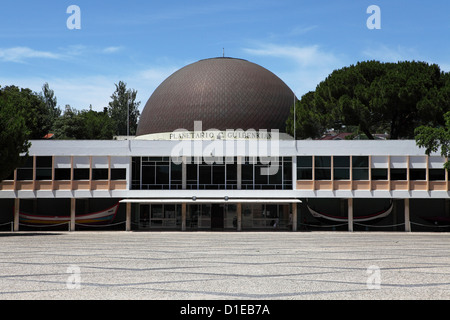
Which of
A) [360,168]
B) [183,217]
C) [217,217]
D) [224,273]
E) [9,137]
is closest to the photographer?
[224,273]

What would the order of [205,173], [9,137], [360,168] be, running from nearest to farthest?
[9,137]
[360,168]
[205,173]

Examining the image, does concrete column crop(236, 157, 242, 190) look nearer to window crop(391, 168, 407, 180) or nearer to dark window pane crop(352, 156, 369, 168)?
dark window pane crop(352, 156, 369, 168)

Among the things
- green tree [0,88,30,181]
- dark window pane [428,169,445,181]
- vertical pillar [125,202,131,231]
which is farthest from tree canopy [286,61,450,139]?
green tree [0,88,30,181]

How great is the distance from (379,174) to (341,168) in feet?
8.63

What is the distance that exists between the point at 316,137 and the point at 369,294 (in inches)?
1684

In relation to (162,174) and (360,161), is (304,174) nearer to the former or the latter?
(360,161)

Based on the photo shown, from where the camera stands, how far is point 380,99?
45.5 meters

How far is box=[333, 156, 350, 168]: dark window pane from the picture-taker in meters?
39.7

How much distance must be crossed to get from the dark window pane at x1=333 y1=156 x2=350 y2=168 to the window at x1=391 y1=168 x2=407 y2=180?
3.13 meters

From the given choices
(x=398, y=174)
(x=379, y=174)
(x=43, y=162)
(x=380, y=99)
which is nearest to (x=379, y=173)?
(x=379, y=174)

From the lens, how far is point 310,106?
53531 mm

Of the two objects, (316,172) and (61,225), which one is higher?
(316,172)
